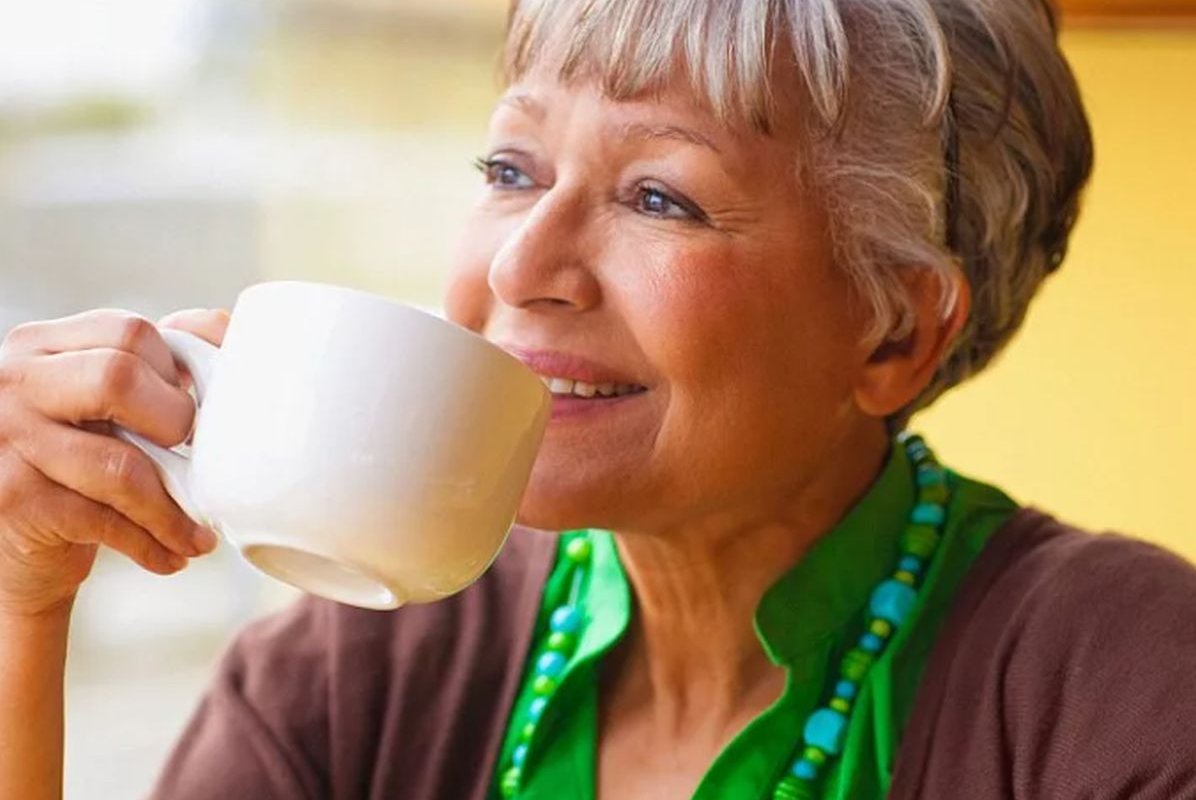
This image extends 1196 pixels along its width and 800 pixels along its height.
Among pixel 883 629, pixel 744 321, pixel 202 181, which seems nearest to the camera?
pixel 744 321

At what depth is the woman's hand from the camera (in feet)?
3.48

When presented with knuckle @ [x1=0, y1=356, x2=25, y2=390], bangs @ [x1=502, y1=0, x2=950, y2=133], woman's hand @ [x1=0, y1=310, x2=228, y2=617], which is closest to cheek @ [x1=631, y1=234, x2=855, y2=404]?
bangs @ [x1=502, y1=0, x2=950, y2=133]

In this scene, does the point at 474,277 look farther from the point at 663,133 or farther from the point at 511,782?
the point at 511,782

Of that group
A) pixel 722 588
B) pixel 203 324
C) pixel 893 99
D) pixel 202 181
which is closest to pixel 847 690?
pixel 722 588

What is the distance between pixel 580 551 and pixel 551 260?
37cm

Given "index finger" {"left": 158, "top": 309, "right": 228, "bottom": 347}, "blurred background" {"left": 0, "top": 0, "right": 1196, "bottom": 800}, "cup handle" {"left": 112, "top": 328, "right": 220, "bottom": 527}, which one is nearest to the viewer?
"cup handle" {"left": 112, "top": 328, "right": 220, "bottom": 527}

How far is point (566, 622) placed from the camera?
4.84 ft

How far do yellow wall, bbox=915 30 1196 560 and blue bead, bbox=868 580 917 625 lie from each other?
592mm

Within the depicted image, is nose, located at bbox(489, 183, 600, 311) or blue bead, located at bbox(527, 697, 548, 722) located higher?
nose, located at bbox(489, 183, 600, 311)

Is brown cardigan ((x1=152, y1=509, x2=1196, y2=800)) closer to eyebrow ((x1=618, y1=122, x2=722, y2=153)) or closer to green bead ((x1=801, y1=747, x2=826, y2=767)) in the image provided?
green bead ((x1=801, y1=747, x2=826, y2=767))

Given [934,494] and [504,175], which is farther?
[934,494]

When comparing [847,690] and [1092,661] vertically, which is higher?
[1092,661]

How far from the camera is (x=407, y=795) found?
142 centimetres

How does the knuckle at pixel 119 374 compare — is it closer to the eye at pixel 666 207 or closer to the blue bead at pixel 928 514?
the eye at pixel 666 207
